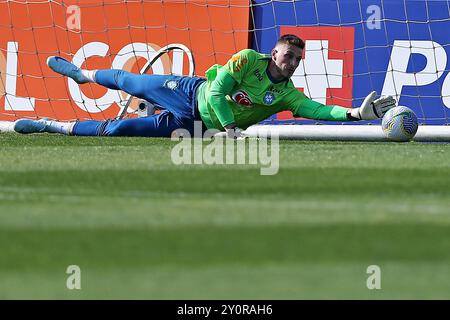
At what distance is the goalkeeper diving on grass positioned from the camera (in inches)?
400

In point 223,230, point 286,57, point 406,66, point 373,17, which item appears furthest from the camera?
point 373,17

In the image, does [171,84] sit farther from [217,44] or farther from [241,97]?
[217,44]

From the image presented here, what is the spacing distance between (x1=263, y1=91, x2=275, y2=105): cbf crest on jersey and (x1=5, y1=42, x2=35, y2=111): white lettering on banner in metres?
4.18

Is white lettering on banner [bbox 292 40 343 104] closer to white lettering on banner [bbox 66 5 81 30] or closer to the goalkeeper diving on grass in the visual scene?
the goalkeeper diving on grass

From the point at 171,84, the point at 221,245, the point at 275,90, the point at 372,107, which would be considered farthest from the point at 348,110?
the point at 221,245

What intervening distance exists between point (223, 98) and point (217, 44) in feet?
10.8

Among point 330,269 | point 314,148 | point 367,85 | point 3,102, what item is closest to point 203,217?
point 330,269

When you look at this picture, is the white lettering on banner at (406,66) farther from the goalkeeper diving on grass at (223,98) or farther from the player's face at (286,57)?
the player's face at (286,57)

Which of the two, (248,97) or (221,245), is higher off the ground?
(248,97)

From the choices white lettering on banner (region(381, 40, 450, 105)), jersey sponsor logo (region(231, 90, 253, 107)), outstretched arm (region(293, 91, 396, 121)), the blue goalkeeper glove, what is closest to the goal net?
white lettering on banner (region(381, 40, 450, 105))

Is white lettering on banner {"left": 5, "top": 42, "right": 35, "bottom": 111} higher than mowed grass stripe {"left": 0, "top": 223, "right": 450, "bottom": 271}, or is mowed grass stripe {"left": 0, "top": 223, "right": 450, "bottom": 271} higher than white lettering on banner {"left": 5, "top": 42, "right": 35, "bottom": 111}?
white lettering on banner {"left": 5, "top": 42, "right": 35, "bottom": 111}

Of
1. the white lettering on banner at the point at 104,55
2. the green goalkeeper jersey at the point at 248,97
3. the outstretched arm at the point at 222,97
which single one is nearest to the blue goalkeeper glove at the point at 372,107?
the green goalkeeper jersey at the point at 248,97

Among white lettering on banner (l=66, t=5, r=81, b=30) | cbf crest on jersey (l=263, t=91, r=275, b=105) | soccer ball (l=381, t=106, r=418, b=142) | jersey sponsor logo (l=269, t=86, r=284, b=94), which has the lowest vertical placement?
soccer ball (l=381, t=106, r=418, b=142)

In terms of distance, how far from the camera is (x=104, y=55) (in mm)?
13562
